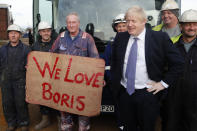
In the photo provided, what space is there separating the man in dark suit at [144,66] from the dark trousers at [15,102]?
6.97 feet

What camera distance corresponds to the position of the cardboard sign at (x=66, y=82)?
3150 mm

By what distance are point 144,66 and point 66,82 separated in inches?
52.4

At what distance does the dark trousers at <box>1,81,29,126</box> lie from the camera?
3.87 metres

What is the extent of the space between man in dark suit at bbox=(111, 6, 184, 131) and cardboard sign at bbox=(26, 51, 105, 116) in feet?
2.10

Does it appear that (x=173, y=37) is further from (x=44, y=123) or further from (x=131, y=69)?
(x=44, y=123)

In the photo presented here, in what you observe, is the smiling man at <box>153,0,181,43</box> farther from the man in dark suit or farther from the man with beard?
the man with beard

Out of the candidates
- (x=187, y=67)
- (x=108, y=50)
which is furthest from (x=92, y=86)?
(x=187, y=67)

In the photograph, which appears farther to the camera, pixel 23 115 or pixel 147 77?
pixel 23 115

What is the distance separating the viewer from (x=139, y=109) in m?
2.51

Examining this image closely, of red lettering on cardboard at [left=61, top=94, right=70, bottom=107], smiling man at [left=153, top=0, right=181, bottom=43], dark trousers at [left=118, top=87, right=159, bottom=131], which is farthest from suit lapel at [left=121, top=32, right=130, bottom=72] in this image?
red lettering on cardboard at [left=61, top=94, right=70, bottom=107]

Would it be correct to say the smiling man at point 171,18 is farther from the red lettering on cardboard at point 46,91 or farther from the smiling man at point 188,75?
the red lettering on cardboard at point 46,91

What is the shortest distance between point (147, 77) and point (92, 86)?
970 millimetres

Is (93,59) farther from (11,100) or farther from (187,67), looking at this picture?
(11,100)

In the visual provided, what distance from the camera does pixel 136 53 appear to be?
2.43m
